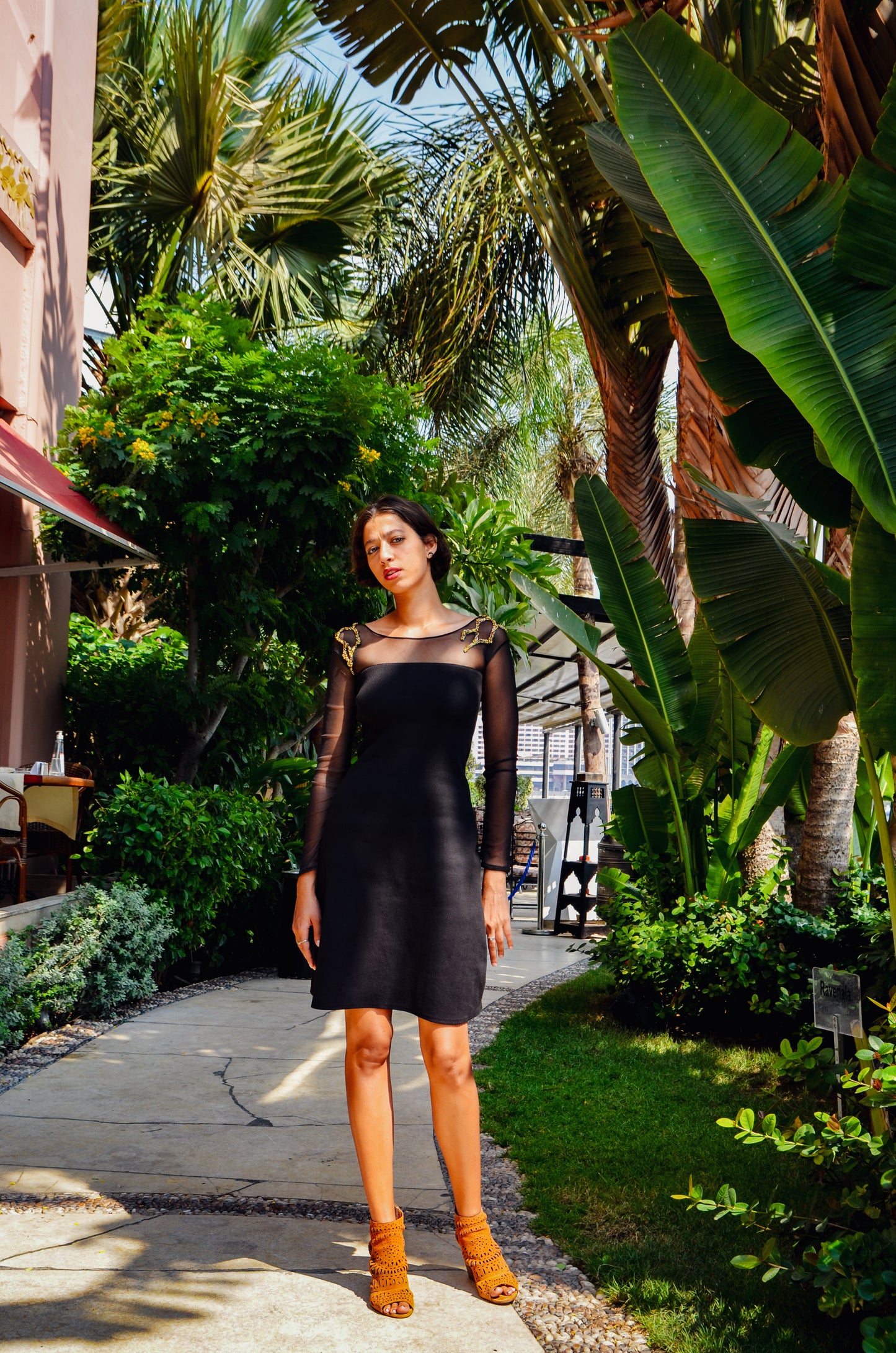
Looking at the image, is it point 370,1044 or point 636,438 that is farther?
point 636,438

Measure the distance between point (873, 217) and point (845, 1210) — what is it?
7.47 feet

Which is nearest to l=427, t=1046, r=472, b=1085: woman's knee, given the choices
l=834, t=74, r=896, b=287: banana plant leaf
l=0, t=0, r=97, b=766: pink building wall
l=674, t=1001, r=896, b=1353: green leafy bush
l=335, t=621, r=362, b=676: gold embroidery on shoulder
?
l=674, t=1001, r=896, b=1353: green leafy bush

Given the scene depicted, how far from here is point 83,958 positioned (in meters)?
5.42

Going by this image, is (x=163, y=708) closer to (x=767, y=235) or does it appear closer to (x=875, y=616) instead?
(x=767, y=235)

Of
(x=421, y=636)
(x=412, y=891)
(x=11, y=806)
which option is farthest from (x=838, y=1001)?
(x=11, y=806)

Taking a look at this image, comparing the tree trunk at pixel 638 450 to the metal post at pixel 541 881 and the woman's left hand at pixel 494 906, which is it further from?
the metal post at pixel 541 881

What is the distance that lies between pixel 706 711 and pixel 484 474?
61.5 feet

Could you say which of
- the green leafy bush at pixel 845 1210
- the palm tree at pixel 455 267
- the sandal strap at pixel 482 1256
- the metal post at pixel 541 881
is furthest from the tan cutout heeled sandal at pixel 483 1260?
the metal post at pixel 541 881

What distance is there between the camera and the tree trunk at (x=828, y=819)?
16.9 ft

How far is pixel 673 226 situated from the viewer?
8.94 ft

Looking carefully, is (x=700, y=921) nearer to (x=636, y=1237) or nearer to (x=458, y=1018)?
(x=636, y=1237)

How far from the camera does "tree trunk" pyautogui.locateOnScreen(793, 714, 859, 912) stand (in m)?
5.16

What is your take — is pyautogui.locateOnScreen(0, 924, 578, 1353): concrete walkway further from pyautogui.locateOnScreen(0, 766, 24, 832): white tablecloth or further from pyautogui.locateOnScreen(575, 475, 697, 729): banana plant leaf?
pyautogui.locateOnScreen(575, 475, 697, 729): banana plant leaf

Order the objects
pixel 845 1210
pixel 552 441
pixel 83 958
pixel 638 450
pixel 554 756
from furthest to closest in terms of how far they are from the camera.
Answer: pixel 554 756 → pixel 552 441 → pixel 638 450 → pixel 83 958 → pixel 845 1210
